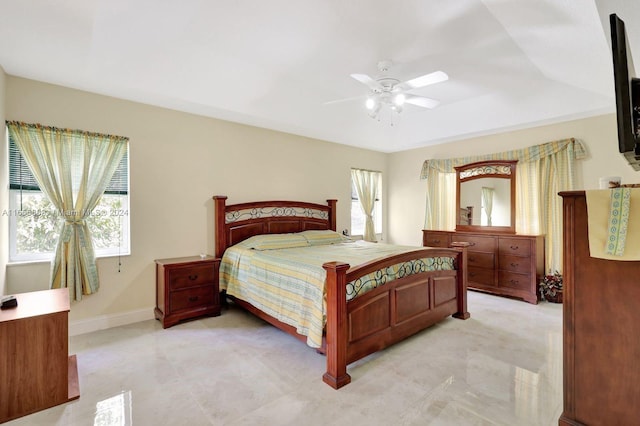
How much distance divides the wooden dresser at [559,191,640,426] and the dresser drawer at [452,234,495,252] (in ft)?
10.6

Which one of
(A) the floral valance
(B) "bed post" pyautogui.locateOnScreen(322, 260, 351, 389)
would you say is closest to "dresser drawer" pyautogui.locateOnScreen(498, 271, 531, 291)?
(A) the floral valance

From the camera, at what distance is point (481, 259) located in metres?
4.89

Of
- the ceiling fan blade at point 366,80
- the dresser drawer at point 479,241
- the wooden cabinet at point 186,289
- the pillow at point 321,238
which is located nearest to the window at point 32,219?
the wooden cabinet at point 186,289

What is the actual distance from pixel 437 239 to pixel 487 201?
3.34 ft

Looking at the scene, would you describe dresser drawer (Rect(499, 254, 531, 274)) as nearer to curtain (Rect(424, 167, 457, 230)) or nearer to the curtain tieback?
curtain (Rect(424, 167, 457, 230))

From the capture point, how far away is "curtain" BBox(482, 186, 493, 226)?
16.8 ft

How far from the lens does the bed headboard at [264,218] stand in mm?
4246

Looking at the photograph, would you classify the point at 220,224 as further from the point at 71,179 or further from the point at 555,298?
the point at 555,298

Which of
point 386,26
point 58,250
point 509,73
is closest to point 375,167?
point 509,73

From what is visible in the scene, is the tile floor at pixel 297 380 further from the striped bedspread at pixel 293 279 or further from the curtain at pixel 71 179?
the curtain at pixel 71 179

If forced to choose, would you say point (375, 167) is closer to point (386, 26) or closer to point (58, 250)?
point (386, 26)

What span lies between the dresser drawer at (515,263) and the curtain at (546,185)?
420mm

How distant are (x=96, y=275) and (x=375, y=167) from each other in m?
5.06

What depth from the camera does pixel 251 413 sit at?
6.75 ft
